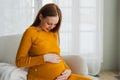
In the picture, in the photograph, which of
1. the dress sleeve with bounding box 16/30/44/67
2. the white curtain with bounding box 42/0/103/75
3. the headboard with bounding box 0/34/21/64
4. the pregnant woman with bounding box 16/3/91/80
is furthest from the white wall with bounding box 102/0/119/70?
the dress sleeve with bounding box 16/30/44/67

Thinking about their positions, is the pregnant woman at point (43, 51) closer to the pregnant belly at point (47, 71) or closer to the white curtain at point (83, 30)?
the pregnant belly at point (47, 71)

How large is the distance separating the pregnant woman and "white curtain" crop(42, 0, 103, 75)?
1.67 metres

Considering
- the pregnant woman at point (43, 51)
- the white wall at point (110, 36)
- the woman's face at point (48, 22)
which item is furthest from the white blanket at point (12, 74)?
the white wall at point (110, 36)

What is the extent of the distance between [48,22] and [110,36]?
85.2 inches

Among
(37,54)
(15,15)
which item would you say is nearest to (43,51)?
(37,54)

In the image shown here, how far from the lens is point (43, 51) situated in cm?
178

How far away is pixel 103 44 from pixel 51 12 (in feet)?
7.08

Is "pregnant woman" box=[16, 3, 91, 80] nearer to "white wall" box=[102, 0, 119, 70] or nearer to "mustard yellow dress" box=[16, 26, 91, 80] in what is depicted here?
"mustard yellow dress" box=[16, 26, 91, 80]

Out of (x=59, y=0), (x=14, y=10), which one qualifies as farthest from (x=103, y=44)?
(x=14, y=10)

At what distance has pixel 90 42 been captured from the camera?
11.8 feet

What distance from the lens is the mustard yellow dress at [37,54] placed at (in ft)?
5.68

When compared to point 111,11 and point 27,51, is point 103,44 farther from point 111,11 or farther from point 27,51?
point 27,51

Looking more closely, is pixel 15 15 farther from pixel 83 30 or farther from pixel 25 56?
pixel 25 56

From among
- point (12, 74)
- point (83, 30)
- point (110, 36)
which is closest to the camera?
point (12, 74)
